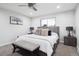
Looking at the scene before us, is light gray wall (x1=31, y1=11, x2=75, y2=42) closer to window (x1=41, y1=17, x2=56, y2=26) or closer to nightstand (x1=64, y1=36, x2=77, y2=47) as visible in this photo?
window (x1=41, y1=17, x2=56, y2=26)

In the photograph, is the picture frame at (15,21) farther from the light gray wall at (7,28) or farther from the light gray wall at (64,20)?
the light gray wall at (64,20)

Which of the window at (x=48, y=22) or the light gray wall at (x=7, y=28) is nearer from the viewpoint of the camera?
the light gray wall at (x=7, y=28)

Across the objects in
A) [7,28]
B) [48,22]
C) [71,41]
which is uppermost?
[48,22]

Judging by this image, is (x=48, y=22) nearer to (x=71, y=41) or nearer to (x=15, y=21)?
(x=71, y=41)

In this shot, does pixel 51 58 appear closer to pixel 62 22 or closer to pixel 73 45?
pixel 73 45

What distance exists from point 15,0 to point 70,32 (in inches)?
155

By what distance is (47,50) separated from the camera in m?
1.87

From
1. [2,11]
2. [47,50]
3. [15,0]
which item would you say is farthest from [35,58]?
[2,11]

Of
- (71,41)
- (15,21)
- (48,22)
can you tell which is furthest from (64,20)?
(15,21)

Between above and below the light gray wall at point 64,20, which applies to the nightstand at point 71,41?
below

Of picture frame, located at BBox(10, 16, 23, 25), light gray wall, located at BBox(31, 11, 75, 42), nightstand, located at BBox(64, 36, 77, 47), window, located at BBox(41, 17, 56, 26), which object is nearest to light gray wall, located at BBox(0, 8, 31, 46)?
picture frame, located at BBox(10, 16, 23, 25)

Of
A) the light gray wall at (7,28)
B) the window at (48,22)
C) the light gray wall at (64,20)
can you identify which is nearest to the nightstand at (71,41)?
the light gray wall at (64,20)

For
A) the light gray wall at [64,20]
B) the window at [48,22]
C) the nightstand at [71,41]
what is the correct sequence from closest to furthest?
the nightstand at [71,41]
the light gray wall at [64,20]
the window at [48,22]

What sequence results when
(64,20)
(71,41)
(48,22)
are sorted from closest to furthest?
(71,41) → (64,20) → (48,22)
